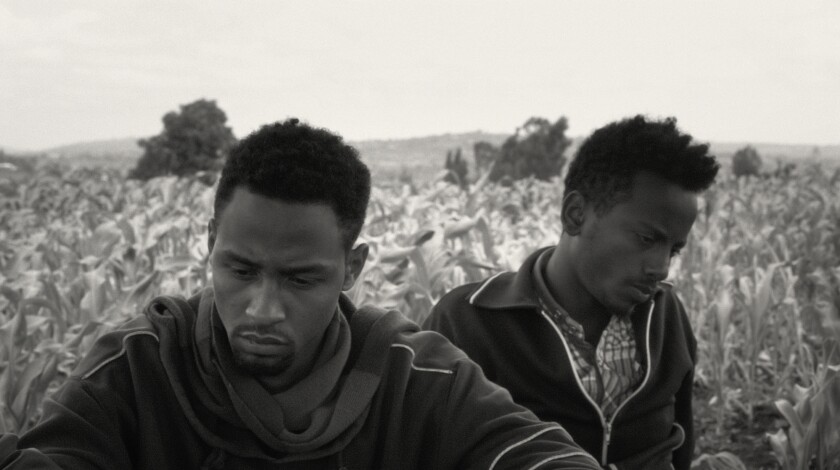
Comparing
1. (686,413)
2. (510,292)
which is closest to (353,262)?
(510,292)

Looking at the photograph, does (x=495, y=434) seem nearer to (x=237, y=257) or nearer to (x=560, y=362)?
(x=237, y=257)

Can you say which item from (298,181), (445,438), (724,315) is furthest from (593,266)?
(724,315)

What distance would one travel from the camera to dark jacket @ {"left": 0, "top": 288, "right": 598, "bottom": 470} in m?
1.35

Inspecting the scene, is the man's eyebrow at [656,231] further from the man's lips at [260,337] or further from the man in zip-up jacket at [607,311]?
the man's lips at [260,337]

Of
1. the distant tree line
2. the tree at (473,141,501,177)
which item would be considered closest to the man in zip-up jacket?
the distant tree line

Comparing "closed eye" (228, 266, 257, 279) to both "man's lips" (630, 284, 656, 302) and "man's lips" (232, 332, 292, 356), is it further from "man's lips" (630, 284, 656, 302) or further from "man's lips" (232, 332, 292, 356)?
"man's lips" (630, 284, 656, 302)

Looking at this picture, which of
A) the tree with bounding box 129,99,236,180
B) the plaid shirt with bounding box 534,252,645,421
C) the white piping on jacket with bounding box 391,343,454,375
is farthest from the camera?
the tree with bounding box 129,99,236,180

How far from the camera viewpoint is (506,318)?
2164mm

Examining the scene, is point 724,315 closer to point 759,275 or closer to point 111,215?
point 759,275

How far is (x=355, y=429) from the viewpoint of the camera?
57.1 inches

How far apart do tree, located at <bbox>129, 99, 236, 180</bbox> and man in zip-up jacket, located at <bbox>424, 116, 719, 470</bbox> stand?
11072mm

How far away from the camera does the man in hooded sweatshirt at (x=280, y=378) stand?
4.58 feet

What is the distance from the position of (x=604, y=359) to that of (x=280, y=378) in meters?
0.92

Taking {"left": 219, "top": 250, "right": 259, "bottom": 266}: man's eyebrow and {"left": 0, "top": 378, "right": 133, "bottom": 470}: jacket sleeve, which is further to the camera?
{"left": 219, "top": 250, "right": 259, "bottom": 266}: man's eyebrow
